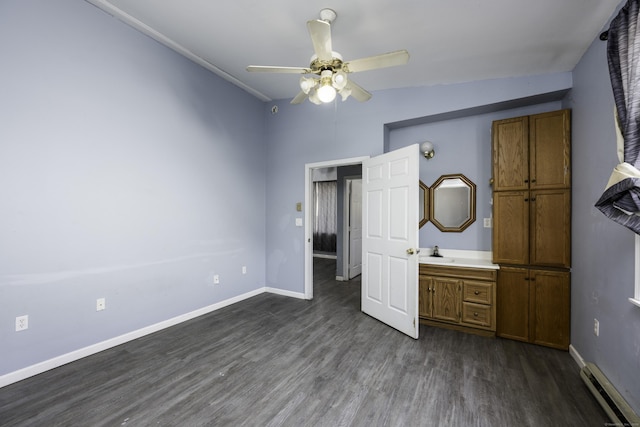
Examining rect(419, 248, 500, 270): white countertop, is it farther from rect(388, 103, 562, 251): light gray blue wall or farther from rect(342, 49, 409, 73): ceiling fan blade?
rect(342, 49, 409, 73): ceiling fan blade

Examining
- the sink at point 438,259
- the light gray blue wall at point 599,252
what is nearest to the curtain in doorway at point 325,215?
the sink at point 438,259

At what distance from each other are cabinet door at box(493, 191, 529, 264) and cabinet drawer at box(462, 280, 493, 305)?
296 mm

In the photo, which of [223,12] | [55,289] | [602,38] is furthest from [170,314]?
[602,38]

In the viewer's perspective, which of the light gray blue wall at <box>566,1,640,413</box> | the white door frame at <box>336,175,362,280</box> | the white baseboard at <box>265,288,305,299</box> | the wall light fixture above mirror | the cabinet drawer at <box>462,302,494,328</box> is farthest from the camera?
the white door frame at <box>336,175,362,280</box>

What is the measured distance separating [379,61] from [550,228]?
236cm

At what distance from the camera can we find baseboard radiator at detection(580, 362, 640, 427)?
157 centimetres

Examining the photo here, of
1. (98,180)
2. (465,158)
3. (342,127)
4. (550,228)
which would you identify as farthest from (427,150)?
(98,180)

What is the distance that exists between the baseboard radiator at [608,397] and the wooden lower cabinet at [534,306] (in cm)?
54

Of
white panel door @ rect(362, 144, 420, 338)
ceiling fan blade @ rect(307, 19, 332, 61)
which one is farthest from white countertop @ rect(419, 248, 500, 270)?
ceiling fan blade @ rect(307, 19, 332, 61)

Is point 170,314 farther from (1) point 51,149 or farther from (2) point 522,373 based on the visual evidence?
(2) point 522,373

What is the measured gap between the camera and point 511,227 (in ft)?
9.32

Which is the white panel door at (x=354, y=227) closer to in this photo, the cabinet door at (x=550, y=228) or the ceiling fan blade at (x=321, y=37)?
the cabinet door at (x=550, y=228)

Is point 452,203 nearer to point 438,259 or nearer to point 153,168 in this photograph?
point 438,259

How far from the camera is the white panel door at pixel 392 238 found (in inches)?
114
